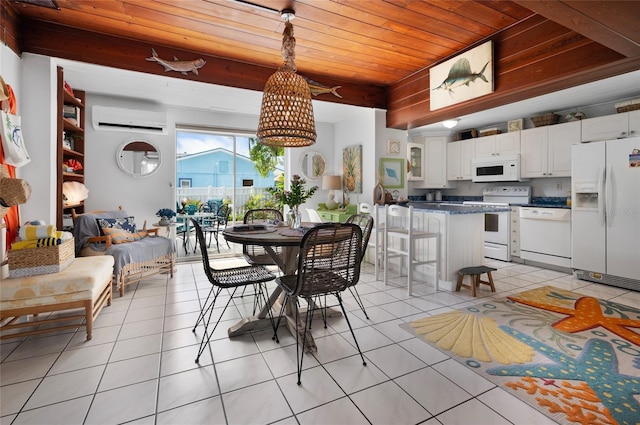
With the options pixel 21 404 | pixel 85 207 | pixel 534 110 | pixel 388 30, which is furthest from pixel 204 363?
pixel 534 110

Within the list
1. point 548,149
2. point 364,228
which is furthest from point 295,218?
point 548,149

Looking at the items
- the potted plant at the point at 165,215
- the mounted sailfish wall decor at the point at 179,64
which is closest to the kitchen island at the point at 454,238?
the mounted sailfish wall decor at the point at 179,64

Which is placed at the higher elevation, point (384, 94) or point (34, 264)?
point (384, 94)

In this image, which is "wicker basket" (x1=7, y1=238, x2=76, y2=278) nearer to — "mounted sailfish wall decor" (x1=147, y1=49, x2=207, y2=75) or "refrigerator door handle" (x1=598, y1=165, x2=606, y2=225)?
"mounted sailfish wall decor" (x1=147, y1=49, x2=207, y2=75)

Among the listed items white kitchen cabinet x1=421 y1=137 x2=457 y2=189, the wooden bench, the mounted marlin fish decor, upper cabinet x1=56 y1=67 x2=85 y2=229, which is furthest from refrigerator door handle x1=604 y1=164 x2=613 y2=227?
upper cabinet x1=56 y1=67 x2=85 y2=229

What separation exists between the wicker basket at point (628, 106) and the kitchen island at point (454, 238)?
2.16 m

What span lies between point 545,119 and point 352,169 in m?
3.07

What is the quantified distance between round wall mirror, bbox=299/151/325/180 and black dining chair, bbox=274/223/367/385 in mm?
3597

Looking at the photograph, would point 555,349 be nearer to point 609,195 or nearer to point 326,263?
point 326,263

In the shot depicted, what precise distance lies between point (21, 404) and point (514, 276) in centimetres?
482

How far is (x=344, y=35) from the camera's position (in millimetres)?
2998

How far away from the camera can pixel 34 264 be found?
2199mm

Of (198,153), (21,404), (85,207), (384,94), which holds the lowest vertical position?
(21,404)

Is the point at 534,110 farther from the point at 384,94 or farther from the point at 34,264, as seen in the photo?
the point at 34,264
